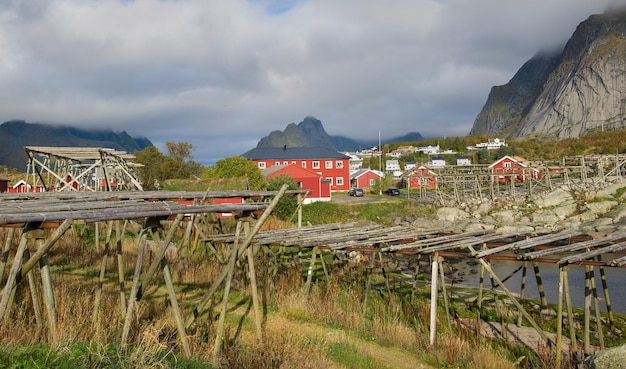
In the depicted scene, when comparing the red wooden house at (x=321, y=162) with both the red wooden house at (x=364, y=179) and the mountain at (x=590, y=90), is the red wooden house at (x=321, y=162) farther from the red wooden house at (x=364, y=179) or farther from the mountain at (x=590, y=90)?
the mountain at (x=590, y=90)

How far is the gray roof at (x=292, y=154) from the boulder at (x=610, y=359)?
182 ft

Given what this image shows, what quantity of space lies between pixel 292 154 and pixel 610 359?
5846 cm

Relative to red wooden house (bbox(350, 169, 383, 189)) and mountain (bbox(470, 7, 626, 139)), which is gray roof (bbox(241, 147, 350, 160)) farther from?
mountain (bbox(470, 7, 626, 139))

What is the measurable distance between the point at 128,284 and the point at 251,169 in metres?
32.9

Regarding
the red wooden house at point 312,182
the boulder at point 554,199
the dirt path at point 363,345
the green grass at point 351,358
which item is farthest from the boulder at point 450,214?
the green grass at point 351,358

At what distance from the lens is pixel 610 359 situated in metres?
7.74

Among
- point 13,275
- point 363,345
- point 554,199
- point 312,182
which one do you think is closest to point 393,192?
point 312,182

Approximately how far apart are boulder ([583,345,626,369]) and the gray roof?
5549 centimetres

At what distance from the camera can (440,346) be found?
9391 mm

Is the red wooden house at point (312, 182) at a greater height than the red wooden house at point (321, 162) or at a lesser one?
lesser

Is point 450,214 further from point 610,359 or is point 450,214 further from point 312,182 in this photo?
point 610,359

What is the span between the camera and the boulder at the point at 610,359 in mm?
7602

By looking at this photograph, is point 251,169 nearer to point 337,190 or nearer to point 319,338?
point 337,190

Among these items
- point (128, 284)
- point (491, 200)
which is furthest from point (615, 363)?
point (491, 200)
